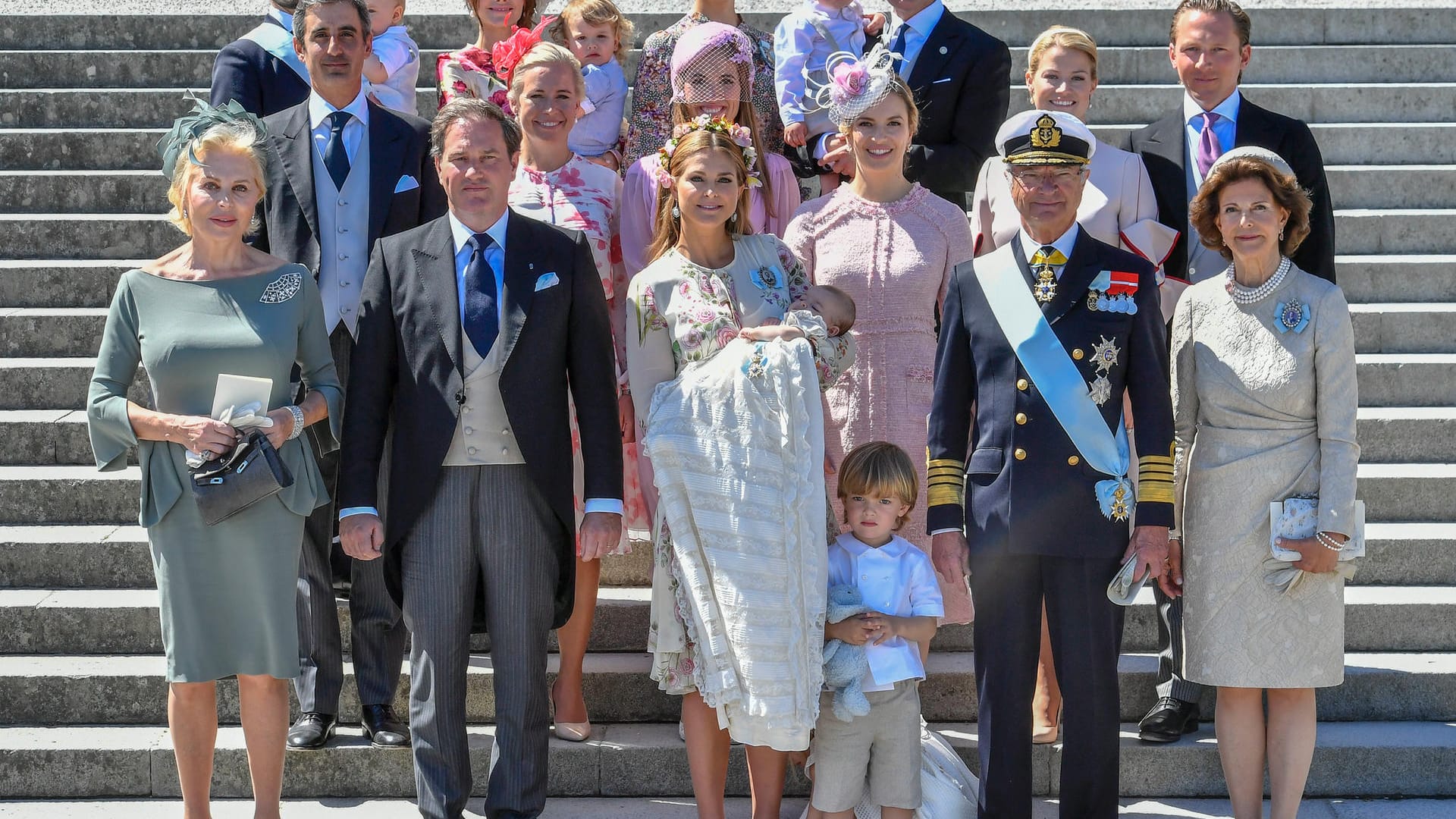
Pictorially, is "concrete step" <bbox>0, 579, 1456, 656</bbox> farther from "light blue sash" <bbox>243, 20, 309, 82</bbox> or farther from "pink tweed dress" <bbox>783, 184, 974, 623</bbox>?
"light blue sash" <bbox>243, 20, 309, 82</bbox>

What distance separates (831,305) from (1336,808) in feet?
7.39

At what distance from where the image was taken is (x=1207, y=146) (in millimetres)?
4836

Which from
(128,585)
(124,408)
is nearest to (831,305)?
(124,408)

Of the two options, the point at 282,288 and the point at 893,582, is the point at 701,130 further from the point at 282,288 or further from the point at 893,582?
the point at 893,582

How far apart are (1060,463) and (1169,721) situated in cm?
128

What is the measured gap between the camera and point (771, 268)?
4.30 meters

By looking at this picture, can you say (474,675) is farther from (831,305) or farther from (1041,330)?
(1041,330)

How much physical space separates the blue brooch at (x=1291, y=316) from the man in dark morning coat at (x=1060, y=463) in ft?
1.25

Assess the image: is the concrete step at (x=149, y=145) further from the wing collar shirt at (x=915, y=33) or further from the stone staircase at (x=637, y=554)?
the wing collar shirt at (x=915, y=33)

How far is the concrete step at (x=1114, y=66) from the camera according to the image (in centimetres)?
772

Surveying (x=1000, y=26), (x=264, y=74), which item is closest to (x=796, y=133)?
(x=264, y=74)

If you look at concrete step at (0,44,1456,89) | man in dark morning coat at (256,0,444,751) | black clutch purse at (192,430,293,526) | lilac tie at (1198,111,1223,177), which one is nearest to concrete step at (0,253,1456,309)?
concrete step at (0,44,1456,89)

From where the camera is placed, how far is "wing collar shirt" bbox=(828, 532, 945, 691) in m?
4.04

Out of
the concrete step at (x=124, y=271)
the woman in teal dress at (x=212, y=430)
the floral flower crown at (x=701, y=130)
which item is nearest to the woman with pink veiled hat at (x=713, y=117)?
the floral flower crown at (x=701, y=130)
